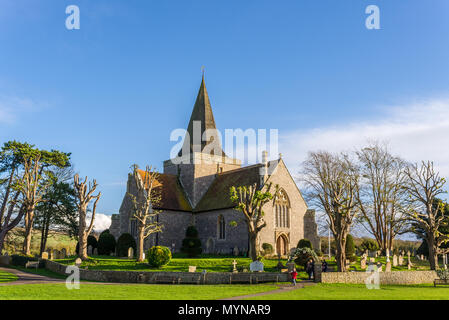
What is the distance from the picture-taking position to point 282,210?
40.7 meters

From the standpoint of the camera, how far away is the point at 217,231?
41.4 m

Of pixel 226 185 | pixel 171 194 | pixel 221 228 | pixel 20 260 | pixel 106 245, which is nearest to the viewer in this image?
pixel 20 260

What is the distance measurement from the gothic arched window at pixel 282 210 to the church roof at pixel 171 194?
1027 centimetres

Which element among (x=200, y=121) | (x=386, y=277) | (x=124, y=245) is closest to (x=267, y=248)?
(x=386, y=277)

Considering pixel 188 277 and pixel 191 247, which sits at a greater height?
pixel 191 247

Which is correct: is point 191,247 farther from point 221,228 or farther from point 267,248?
point 267,248

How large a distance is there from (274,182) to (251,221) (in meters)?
10.6

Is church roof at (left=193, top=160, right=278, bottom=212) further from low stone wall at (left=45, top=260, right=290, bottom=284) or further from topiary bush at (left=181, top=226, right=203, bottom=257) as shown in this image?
low stone wall at (left=45, top=260, right=290, bottom=284)

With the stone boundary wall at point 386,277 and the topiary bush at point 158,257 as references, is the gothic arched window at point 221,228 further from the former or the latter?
the stone boundary wall at point 386,277

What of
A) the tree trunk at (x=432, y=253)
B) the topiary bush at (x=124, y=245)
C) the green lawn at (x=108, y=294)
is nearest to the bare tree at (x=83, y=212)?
the topiary bush at (x=124, y=245)

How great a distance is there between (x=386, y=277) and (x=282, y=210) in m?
16.0

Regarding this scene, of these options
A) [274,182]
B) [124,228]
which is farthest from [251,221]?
[124,228]
